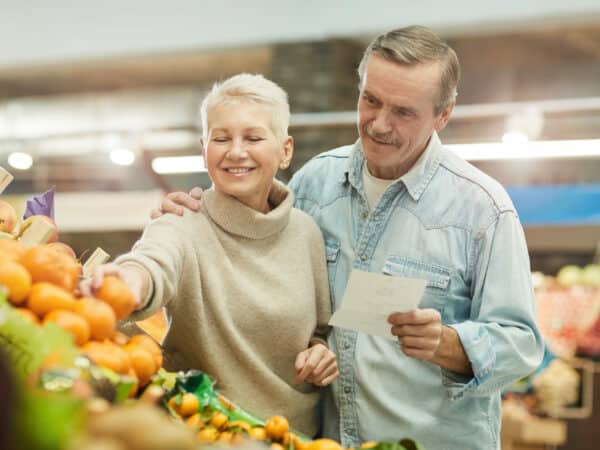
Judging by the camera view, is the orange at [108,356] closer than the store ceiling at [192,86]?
Yes

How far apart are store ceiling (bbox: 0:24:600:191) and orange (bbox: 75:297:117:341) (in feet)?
14.9

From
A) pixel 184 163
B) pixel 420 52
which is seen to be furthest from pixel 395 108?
pixel 184 163

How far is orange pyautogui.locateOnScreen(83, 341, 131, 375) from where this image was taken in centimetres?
158

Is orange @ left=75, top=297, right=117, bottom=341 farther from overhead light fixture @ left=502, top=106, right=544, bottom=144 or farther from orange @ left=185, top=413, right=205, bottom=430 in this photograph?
overhead light fixture @ left=502, top=106, right=544, bottom=144

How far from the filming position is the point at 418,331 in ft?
6.65

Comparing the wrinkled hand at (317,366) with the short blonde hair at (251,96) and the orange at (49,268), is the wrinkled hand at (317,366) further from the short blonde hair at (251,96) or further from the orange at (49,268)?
the orange at (49,268)

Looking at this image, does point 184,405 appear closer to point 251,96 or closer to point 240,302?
point 240,302

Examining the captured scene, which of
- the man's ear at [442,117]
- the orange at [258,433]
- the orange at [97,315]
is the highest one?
the man's ear at [442,117]

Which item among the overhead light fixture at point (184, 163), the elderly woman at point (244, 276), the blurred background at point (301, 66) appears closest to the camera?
the elderly woman at point (244, 276)

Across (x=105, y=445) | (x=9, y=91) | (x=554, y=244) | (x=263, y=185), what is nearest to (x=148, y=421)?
(x=105, y=445)

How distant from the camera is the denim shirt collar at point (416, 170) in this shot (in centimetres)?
243

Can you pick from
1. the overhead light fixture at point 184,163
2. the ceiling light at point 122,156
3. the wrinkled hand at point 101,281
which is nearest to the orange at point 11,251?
the wrinkled hand at point 101,281

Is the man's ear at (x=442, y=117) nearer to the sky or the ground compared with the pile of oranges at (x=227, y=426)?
Result: nearer to the sky

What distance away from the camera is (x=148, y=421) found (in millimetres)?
982
